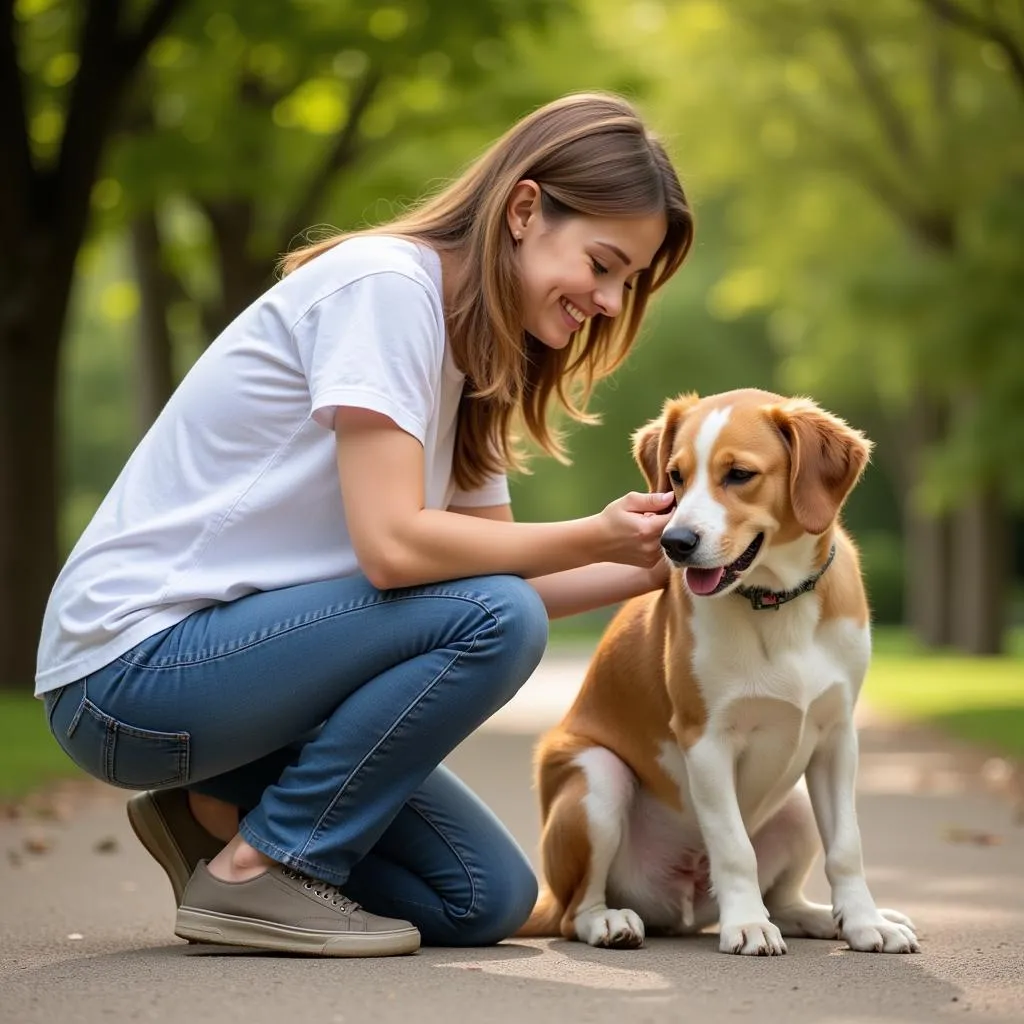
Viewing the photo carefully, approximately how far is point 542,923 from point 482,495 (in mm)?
1179

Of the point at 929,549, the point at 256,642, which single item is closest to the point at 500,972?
the point at 256,642

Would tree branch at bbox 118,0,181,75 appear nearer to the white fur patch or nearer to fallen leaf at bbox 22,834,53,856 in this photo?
fallen leaf at bbox 22,834,53,856

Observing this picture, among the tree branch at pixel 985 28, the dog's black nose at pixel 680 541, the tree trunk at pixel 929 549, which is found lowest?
the tree trunk at pixel 929 549

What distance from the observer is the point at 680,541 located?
4.16 m

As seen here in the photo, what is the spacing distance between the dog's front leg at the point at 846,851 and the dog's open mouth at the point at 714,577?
50 cm

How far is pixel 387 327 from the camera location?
3.99m

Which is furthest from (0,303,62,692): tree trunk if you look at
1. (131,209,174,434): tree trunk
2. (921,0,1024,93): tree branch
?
(921,0,1024,93): tree branch

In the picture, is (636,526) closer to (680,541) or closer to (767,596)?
(680,541)

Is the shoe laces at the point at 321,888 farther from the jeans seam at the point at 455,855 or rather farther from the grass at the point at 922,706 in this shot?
the grass at the point at 922,706

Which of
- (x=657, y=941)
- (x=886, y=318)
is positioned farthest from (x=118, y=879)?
(x=886, y=318)

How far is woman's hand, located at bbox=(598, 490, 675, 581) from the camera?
13.7 ft

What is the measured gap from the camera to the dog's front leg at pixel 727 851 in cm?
418

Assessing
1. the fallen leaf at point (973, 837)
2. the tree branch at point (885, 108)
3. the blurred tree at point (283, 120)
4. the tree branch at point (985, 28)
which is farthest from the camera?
the tree branch at point (885, 108)

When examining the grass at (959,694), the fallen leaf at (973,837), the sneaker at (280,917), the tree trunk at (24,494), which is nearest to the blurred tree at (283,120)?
the tree trunk at (24,494)
